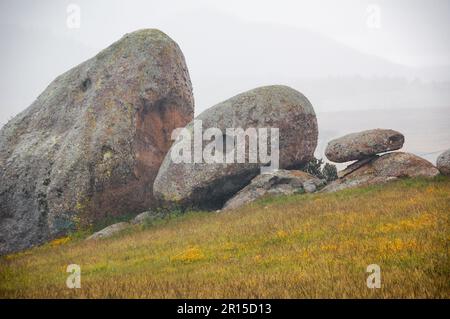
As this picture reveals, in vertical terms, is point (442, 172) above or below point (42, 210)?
above

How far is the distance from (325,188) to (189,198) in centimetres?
828

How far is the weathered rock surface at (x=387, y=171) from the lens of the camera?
85.3 feet

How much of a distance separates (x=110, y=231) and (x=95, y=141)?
646 cm

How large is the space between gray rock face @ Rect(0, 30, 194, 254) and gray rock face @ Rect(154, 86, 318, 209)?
9.40 ft

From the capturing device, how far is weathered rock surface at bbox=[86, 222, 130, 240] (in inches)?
945

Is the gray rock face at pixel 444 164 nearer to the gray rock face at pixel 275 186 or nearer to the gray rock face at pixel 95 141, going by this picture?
the gray rock face at pixel 275 186

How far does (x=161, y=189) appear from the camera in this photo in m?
27.2

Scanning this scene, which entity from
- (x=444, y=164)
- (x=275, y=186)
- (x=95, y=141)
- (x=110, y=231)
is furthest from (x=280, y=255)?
(x=95, y=141)

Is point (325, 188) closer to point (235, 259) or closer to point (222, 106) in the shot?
point (222, 106)

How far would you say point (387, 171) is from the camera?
26609 mm

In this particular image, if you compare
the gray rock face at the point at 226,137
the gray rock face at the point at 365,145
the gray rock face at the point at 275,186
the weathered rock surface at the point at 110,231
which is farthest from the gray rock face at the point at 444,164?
the weathered rock surface at the point at 110,231

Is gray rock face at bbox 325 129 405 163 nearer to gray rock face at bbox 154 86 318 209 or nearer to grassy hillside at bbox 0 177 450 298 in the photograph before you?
gray rock face at bbox 154 86 318 209
